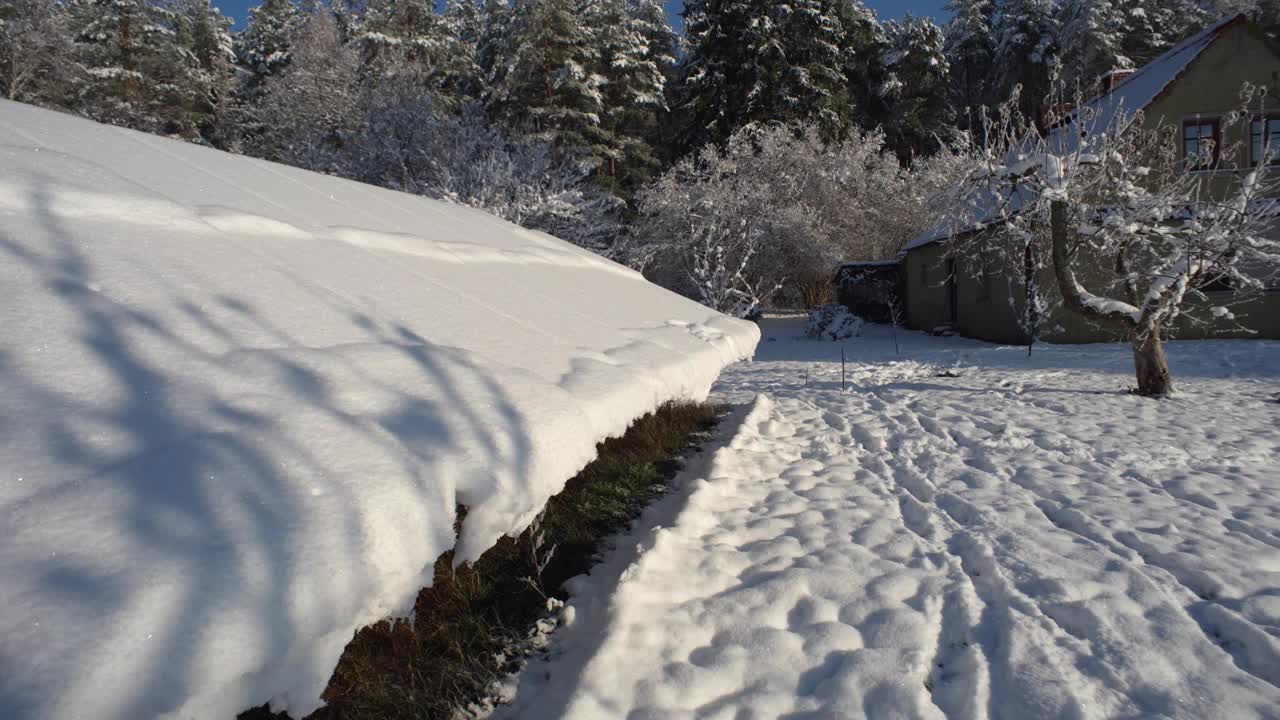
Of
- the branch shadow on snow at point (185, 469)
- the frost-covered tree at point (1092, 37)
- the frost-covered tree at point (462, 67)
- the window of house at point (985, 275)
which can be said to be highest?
the frost-covered tree at point (1092, 37)

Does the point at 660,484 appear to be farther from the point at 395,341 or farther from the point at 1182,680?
the point at 1182,680

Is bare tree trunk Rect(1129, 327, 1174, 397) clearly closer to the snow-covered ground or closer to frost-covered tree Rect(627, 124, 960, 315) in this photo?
the snow-covered ground

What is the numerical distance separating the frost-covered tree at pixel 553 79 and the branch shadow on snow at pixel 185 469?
2419 cm

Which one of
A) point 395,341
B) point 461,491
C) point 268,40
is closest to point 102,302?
point 395,341

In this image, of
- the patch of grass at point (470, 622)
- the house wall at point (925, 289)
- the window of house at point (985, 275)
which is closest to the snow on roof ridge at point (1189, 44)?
the window of house at point (985, 275)

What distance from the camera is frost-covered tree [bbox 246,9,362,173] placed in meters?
22.2

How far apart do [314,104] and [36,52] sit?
840 cm

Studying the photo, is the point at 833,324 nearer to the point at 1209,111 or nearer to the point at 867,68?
the point at 1209,111

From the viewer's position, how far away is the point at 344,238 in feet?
11.4

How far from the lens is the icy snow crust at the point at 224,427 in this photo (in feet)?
3.68

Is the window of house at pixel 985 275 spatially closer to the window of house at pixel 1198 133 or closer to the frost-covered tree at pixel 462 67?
the window of house at pixel 1198 133

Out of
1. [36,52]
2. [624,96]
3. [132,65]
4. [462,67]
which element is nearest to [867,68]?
[624,96]

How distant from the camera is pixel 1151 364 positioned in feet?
24.7

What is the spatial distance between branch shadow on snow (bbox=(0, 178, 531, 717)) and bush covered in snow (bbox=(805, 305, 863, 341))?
1471 cm
